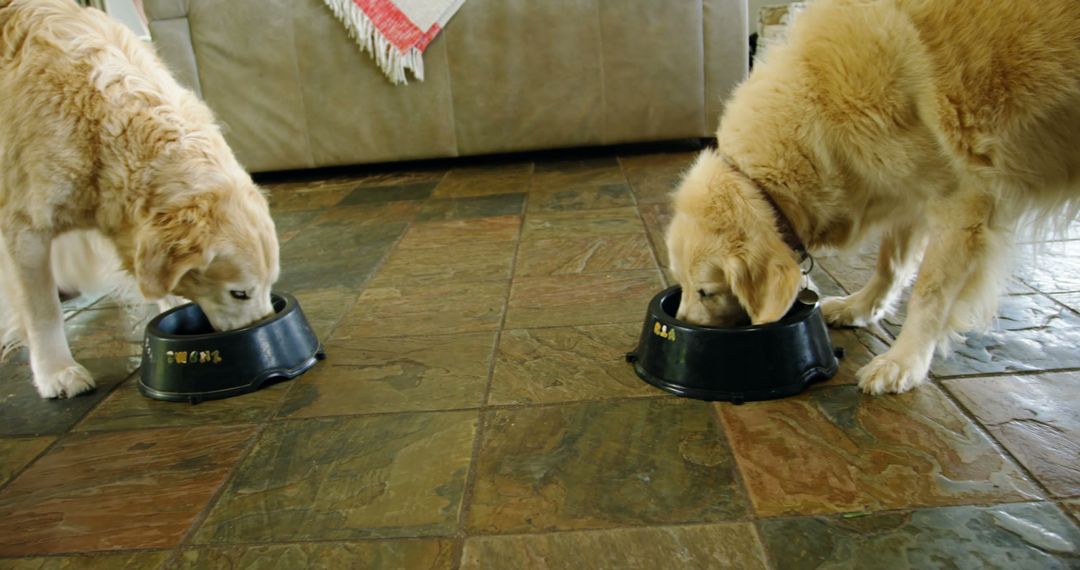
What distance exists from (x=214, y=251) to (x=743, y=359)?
1402mm

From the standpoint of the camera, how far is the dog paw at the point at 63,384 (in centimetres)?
207

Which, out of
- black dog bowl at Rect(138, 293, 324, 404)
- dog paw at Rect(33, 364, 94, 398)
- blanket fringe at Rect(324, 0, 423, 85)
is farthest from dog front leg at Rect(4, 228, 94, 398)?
blanket fringe at Rect(324, 0, 423, 85)

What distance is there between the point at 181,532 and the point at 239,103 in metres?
3.91

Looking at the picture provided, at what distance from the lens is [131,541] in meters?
1.42

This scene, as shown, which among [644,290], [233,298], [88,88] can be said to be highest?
[88,88]

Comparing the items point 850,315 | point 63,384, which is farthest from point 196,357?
point 850,315

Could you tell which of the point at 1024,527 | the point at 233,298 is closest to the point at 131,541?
the point at 233,298

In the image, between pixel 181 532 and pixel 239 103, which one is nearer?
pixel 181 532

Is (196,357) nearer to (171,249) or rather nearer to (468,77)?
(171,249)

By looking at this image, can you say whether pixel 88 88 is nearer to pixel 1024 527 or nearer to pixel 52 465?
pixel 52 465

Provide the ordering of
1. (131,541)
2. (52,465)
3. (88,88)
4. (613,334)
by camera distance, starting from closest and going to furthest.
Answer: (131,541), (52,465), (88,88), (613,334)

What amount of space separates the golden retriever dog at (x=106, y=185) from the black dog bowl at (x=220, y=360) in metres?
0.13

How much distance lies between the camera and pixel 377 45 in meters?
4.54

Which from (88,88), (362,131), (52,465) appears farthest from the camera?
(362,131)
